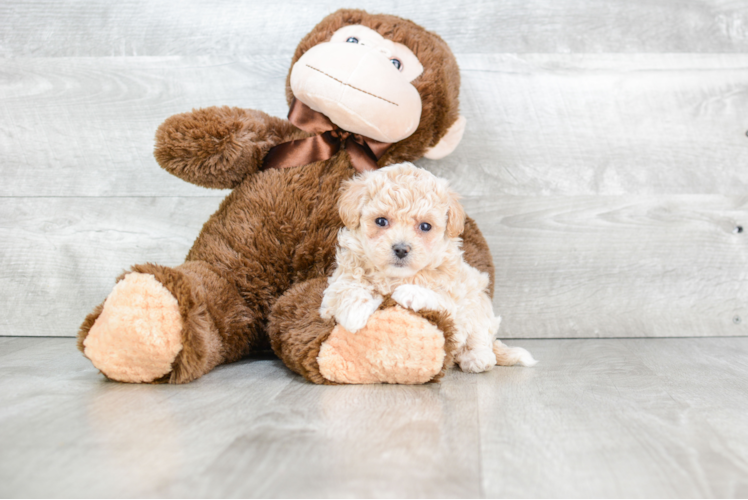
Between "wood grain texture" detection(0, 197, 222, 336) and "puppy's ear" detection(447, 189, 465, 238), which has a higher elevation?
"puppy's ear" detection(447, 189, 465, 238)

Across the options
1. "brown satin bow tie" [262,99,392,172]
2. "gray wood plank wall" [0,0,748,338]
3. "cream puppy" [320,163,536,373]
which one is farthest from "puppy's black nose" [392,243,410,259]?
"gray wood plank wall" [0,0,748,338]

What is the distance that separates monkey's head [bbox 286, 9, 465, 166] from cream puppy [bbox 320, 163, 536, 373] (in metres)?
0.13

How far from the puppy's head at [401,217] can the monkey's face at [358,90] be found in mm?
120

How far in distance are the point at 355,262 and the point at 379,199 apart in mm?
116

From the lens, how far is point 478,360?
0.99 metres

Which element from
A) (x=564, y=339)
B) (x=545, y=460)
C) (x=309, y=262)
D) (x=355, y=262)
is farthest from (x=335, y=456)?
(x=564, y=339)

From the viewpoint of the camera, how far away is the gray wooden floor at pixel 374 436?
556 mm

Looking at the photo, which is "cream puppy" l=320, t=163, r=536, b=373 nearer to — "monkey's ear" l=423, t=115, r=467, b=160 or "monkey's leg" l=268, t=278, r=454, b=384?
"monkey's leg" l=268, t=278, r=454, b=384

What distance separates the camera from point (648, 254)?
4.63 feet

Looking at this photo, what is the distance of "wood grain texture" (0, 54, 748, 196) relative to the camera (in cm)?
140

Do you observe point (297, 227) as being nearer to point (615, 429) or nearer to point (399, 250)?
point (399, 250)

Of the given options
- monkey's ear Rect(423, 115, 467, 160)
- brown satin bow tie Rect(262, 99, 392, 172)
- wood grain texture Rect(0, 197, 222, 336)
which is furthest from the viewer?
wood grain texture Rect(0, 197, 222, 336)

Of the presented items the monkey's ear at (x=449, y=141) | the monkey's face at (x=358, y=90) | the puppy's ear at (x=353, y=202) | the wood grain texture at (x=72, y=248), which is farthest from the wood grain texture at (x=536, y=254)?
the puppy's ear at (x=353, y=202)

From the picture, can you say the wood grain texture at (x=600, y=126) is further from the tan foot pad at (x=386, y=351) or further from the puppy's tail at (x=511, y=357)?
the tan foot pad at (x=386, y=351)
